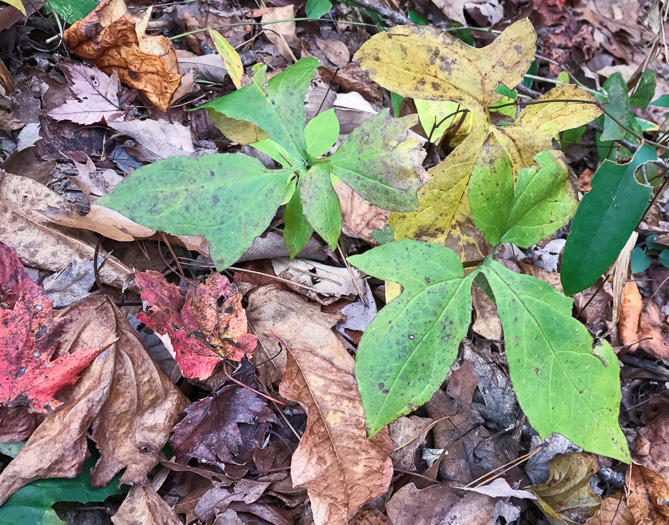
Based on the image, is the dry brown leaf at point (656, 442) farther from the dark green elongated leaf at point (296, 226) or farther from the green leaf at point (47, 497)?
the green leaf at point (47, 497)

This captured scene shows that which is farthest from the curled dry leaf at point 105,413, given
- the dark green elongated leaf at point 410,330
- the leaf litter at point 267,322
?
the dark green elongated leaf at point 410,330

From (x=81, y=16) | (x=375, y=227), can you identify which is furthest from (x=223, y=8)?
(x=375, y=227)

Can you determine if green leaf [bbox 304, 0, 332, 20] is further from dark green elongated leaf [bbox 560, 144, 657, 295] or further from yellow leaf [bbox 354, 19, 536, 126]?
dark green elongated leaf [bbox 560, 144, 657, 295]

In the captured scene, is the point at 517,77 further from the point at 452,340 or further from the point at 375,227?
the point at 452,340

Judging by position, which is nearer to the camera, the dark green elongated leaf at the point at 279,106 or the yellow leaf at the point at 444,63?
the dark green elongated leaf at the point at 279,106

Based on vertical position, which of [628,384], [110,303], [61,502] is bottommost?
[628,384]

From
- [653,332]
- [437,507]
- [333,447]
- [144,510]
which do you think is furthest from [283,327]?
[653,332]
